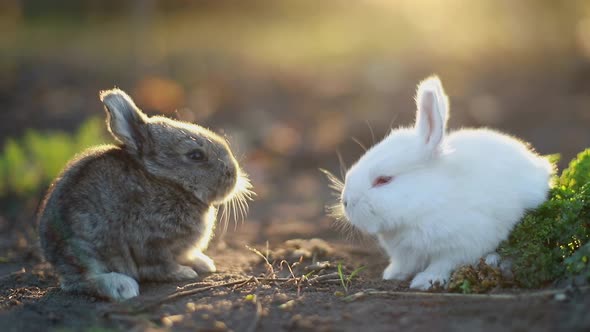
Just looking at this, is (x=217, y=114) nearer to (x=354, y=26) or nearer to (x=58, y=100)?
(x=58, y=100)

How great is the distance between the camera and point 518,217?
15.2ft

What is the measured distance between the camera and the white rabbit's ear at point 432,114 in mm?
4510

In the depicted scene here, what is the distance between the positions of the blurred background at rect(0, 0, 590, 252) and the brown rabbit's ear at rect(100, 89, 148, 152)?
215cm

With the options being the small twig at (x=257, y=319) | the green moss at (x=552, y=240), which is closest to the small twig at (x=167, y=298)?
the small twig at (x=257, y=319)

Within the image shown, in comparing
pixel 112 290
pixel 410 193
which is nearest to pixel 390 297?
pixel 410 193

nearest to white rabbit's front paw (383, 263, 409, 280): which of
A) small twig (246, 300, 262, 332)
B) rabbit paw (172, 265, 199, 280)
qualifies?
small twig (246, 300, 262, 332)

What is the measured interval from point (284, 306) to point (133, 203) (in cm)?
130

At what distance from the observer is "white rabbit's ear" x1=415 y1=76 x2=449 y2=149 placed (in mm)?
4510

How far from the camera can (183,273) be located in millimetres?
4969

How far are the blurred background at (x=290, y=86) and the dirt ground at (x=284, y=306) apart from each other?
174 centimetres

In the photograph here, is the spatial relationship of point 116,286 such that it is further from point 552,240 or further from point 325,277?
point 552,240

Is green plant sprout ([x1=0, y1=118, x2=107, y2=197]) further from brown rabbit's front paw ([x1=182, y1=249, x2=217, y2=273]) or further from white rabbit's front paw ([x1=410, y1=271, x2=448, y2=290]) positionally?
white rabbit's front paw ([x1=410, y1=271, x2=448, y2=290])

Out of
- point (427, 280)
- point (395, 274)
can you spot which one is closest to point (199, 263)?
point (395, 274)

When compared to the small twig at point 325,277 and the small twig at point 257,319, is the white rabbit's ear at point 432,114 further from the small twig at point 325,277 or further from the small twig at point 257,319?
the small twig at point 257,319
